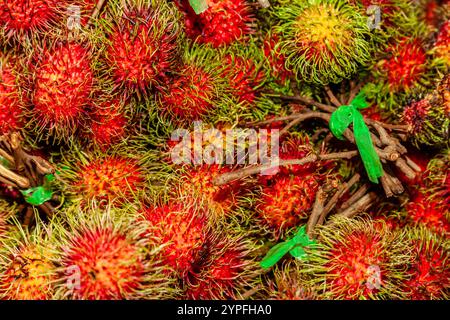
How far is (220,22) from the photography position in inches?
55.5

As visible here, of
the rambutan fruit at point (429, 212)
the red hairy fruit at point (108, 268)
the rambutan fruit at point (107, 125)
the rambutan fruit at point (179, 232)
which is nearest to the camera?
the red hairy fruit at point (108, 268)

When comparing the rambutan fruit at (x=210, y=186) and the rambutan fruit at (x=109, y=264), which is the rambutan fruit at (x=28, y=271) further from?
the rambutan fruit at (x=210, y=186)

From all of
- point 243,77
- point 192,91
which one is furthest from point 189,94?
point 243,77

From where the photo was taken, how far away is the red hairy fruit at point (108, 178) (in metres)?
1.33

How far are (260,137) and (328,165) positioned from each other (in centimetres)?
20

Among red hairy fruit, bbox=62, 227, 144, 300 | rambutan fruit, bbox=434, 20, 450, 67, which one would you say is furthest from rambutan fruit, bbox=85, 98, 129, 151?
rambutan fruit, bbox=434, 20, 450, 67

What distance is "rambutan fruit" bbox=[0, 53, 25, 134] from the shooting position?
1.30 m

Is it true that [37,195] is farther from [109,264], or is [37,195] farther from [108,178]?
[109,264]

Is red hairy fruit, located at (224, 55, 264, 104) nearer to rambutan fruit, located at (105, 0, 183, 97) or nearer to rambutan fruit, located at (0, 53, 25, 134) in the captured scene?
rambutan fruit, located at (105, 0, 183, 97)

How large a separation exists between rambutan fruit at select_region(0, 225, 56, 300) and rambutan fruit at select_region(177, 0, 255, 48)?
640 mm

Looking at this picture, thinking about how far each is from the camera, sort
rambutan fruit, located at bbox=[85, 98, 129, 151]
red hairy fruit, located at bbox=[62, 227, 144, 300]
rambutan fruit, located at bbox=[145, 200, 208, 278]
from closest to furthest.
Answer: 1. red hairy fruit, located at bbox=[62, 227, 144, 300]
2. rambutan fruit, located at bbox=[145, 200, 208, 278]
3. rambutan fruit, located at bbox=[85, 98, 129, 151]

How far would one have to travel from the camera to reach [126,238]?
3.64ft

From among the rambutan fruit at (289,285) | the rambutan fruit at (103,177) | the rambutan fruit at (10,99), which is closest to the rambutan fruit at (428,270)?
the rambutan fruit at (289,285)
